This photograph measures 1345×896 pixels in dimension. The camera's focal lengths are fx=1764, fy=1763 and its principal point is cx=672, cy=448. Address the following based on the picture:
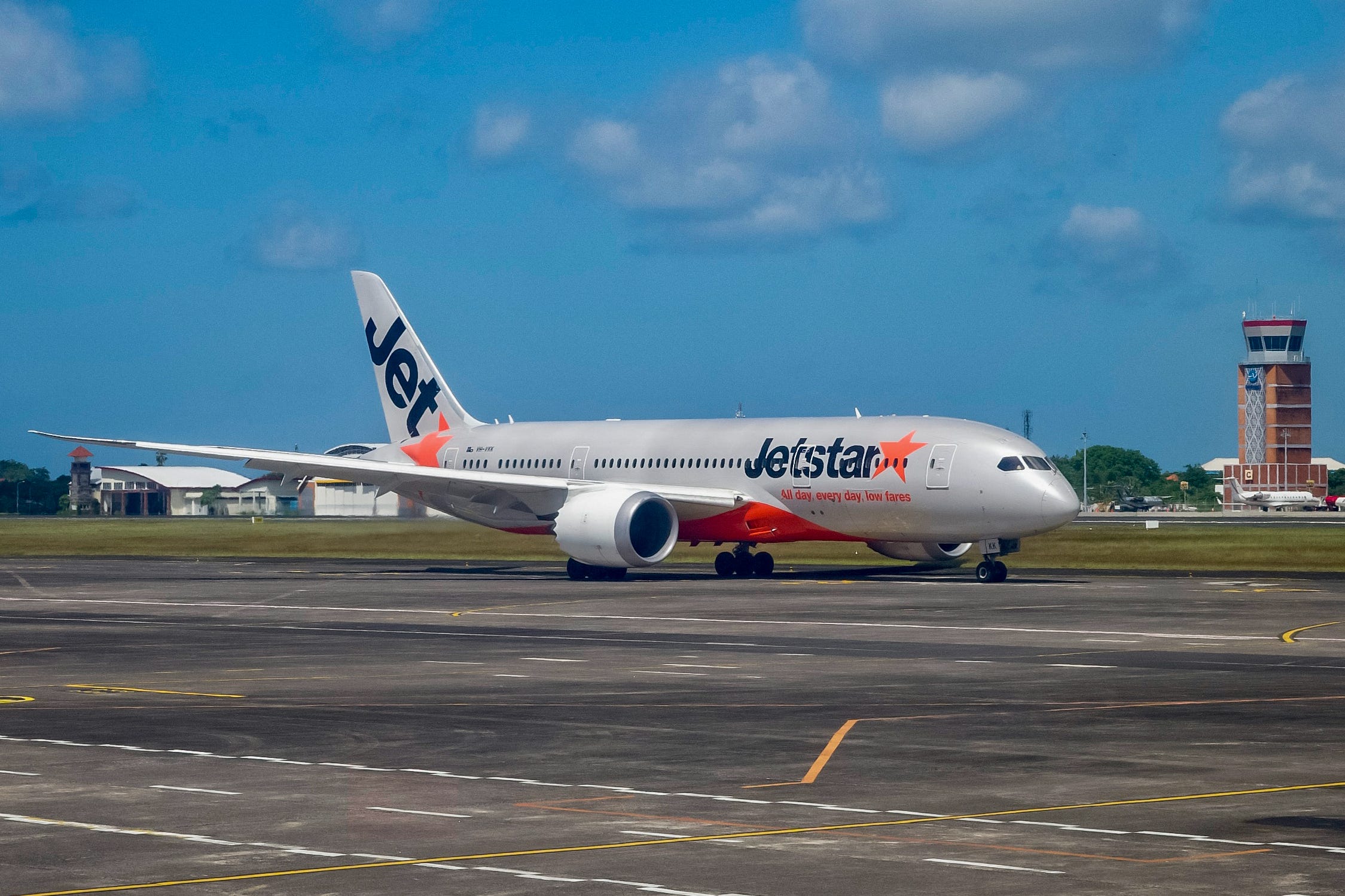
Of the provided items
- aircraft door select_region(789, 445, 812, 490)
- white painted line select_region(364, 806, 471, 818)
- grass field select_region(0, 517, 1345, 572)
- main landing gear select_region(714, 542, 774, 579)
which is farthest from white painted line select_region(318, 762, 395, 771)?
grass field select_region(0, 517, 1345, 572)

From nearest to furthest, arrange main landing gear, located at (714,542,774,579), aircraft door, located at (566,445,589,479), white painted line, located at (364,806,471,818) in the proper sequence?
white painted line, located at (364,806,471,818) < main landing gear, located at (714,542,774,579) < aircraft door, located at (566,445,589,479)

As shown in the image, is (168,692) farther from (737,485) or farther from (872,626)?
(737,485)

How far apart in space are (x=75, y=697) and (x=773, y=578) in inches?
1301

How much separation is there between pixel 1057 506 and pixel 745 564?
11478 mm

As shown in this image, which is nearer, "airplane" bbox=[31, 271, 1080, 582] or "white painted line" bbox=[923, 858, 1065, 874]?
"white painted line" bbox=[923, 858, 1065, 874]

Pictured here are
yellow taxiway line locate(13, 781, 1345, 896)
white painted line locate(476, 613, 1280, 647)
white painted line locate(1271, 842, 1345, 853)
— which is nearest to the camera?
yellow taxiway line locate(13, 781, 1345, 896)

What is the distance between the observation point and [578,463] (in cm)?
5934

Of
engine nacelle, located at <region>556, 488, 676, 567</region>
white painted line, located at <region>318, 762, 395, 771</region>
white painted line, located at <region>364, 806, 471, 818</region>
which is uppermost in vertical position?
engine nacelle, located at <region>556, 488, 676, 567</region>

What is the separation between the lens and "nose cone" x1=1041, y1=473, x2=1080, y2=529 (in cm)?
4672

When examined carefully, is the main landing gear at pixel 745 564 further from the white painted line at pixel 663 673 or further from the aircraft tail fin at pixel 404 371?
the white painted line at pixel 663 673

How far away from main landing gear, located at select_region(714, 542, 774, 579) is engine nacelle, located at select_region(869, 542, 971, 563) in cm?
333

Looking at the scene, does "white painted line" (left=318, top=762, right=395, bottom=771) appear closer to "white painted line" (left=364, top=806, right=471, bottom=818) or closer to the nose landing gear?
"white painted line" (left=364, top=806, right=471, bottom=818)

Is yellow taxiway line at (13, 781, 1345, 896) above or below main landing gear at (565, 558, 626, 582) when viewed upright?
below

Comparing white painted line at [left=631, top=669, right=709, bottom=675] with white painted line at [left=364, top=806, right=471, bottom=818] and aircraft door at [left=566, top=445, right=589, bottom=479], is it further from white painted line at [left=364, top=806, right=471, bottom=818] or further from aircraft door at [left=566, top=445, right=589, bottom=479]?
aircraft door at [left=566, top=445, right=589, bottom=479]
